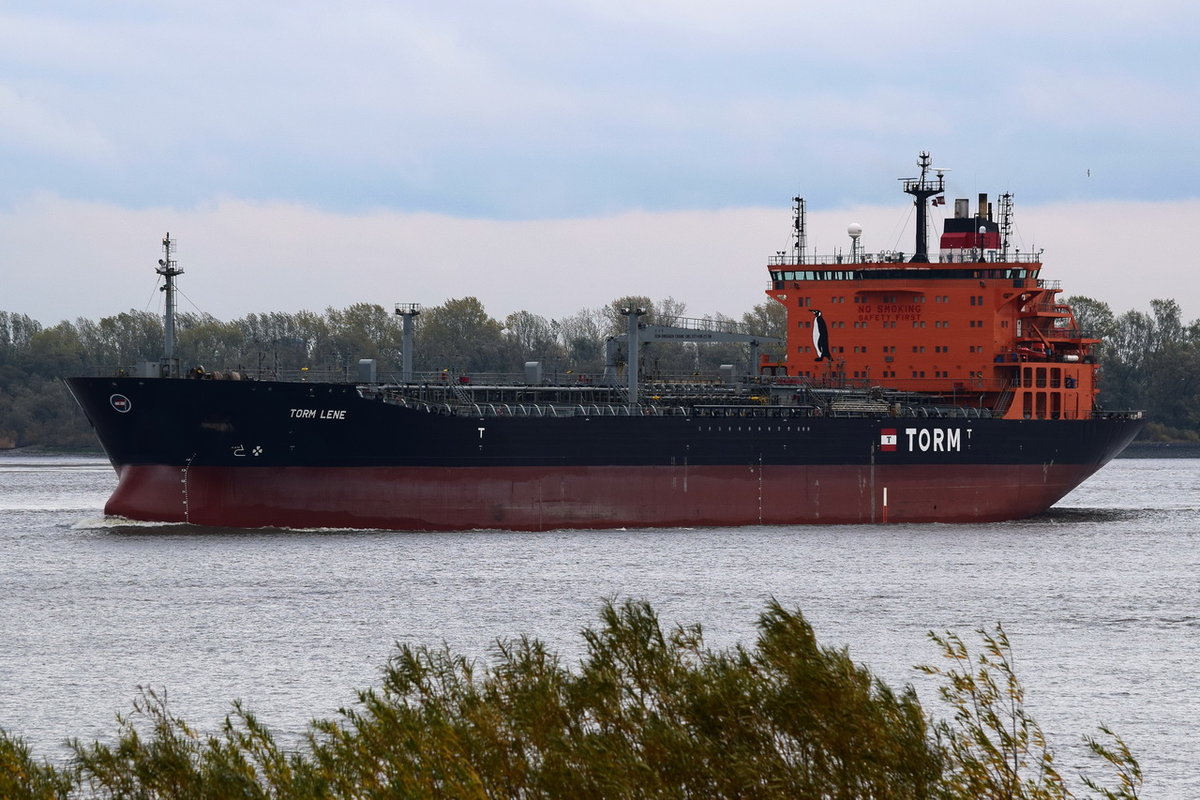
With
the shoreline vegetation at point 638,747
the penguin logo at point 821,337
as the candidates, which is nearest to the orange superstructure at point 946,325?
the penguin logo at point 821,337

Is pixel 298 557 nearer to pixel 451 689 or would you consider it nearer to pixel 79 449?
pixel 451 689

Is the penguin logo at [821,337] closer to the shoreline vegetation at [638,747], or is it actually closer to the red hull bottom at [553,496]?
the red hull bottom at [553,496]

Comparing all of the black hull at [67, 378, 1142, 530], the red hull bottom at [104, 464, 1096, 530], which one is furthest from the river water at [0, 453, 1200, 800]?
the black hull at [67, 378, 1142, 530]

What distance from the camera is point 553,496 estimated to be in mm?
36938

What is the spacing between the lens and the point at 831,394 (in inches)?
1697

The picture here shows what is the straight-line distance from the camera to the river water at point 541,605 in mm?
19406

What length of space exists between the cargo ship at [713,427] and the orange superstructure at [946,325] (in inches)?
2.2

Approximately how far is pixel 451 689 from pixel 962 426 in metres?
31.3

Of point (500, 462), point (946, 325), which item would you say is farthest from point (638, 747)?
point (946, 325)

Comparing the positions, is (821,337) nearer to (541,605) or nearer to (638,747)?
(541,605)

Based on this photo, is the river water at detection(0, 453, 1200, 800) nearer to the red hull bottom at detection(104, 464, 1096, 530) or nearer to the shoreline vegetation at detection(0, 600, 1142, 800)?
the red hull bottom at detection(104, 464, 1096, 530)

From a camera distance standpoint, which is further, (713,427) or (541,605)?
(713,427)

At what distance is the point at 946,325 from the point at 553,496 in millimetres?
13368

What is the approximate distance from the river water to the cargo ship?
82 cm
